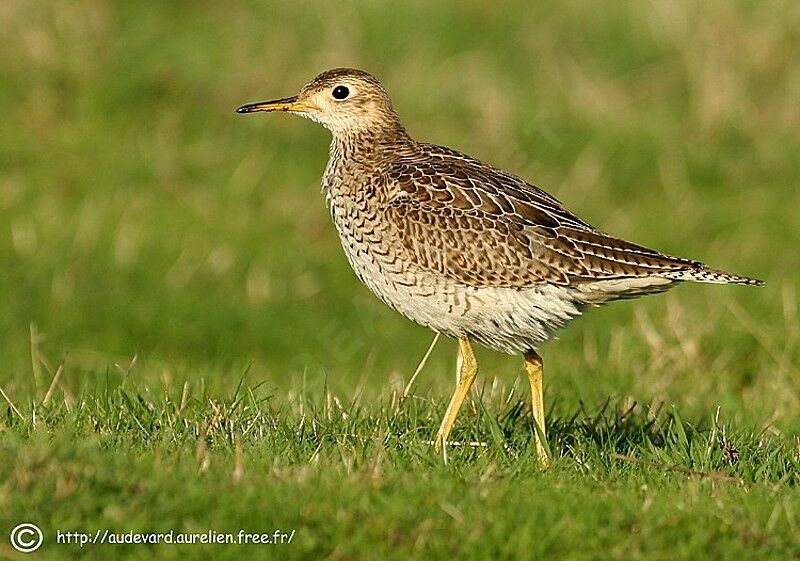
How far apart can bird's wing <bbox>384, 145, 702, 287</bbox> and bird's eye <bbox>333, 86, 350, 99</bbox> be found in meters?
0.90

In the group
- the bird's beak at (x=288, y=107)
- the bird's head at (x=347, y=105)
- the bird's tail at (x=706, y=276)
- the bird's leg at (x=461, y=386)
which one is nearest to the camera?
the bird's tail at (x=706, y=276)

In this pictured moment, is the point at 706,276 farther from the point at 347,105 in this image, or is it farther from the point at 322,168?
the point at 322,168

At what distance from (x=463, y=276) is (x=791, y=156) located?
7.72 meters

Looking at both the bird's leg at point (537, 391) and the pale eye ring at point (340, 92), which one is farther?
the pale eye ring at point (340, 92)

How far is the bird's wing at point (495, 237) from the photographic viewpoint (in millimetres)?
6531

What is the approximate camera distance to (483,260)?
21.7ft

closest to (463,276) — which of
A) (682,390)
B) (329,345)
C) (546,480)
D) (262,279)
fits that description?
(546,480)

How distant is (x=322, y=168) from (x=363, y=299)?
2.15 metres

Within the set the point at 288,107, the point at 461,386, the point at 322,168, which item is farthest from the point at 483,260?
the point at 322,168

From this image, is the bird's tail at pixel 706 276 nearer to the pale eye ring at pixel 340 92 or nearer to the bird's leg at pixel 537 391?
the bird's leg at pixel 537 391

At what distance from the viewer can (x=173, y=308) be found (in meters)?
10.2

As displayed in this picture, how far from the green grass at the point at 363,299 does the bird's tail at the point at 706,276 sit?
0.72 metres

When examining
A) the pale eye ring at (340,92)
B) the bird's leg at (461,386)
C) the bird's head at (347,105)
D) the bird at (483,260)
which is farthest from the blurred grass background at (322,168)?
the pale eye ring at (340,92)

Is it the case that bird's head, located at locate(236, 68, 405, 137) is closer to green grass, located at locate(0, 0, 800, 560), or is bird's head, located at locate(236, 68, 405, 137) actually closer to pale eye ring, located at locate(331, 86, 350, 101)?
pale eye ring, located at locate(331, 86, 350, 101)
